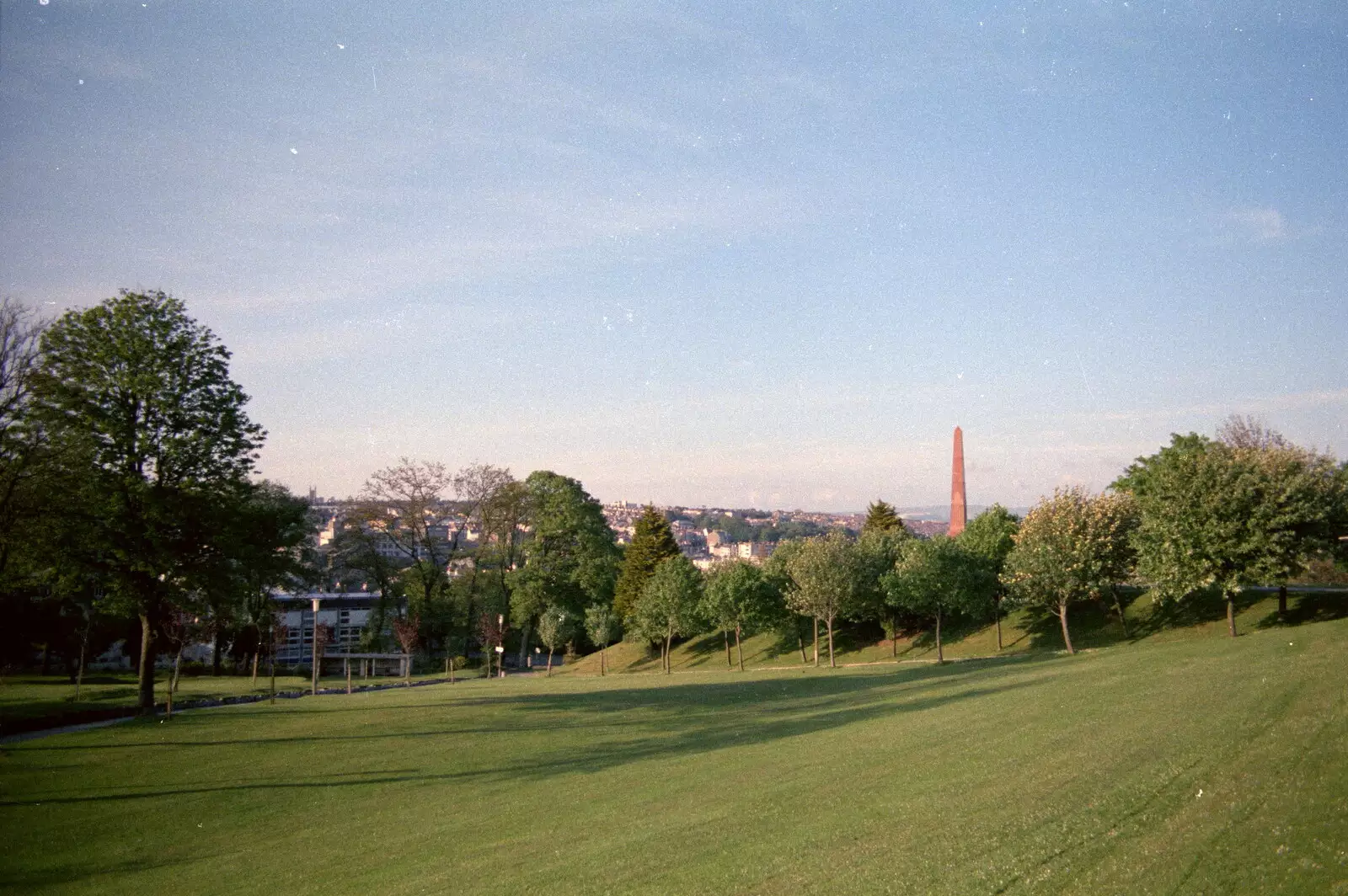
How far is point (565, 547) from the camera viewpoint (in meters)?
82.9

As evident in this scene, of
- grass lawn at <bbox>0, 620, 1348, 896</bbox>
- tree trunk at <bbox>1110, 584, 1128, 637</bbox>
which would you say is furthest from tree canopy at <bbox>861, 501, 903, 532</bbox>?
grass lawn at <bbox>0, 620, 1348, 896</bbox>

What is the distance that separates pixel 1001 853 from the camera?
10.4 meters

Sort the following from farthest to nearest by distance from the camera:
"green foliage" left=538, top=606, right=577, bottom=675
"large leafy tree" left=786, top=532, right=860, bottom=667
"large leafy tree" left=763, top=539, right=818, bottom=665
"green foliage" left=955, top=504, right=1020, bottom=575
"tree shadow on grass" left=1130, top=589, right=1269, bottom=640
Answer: "green foliage" left=538, top=606, right=577, bottom=675 < "large leafy tree" left=763, top=539, right=818, bottom=665 < "green foliage" left=955, top=504, right=1020, bottom=575 < "large leafy tree" left=786, top=532, right=860, bottom=667 < "tree shadow on grass" left=1130, top=589, right=1269, bottom=640

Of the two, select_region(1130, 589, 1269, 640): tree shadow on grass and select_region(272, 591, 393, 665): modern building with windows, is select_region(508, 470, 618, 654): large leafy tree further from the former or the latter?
select_region(1130, 589, 1269, 640): tree shadow on grass

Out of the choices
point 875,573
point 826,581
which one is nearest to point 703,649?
point 875,573

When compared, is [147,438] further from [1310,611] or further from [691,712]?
[1310,611]

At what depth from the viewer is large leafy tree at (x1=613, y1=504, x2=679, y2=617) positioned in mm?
80125

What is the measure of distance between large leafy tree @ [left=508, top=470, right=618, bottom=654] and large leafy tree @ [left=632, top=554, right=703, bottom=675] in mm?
11350

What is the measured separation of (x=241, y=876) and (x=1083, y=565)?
45900 millimetres

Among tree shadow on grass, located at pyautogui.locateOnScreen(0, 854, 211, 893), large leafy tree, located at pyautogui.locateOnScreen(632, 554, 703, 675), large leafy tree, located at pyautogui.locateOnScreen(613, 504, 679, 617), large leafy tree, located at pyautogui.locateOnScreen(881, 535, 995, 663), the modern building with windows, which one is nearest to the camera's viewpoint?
tree shadow on grass, located at pyautogui.locateOnScreen(0, 854, 211, 893)

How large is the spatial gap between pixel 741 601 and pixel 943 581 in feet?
49.8

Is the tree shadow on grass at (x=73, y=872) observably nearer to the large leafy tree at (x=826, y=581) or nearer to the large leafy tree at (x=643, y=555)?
the large leafy tree at (x=826, y=581)

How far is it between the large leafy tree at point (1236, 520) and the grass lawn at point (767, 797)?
12.4m

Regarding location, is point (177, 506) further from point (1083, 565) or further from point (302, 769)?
point (1083, 565)
